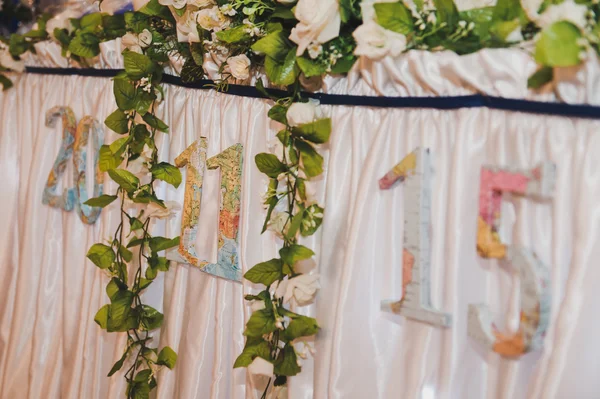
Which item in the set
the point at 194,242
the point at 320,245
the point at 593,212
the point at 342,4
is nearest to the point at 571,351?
the point at 593,212

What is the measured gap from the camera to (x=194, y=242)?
135 centimetres

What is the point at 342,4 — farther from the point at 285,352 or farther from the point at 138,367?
the point at 138,367

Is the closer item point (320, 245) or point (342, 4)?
point (342, 4)

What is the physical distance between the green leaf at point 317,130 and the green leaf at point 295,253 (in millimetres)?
197

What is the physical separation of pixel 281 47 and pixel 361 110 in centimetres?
18

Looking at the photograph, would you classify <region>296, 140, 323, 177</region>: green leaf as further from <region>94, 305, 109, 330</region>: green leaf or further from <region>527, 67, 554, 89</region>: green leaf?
<region>94, 305, 109, 330</region>: green leaf

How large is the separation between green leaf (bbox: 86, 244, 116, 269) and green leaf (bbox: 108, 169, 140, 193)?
0.17 metres

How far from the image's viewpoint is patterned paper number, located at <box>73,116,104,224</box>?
61.3 inches

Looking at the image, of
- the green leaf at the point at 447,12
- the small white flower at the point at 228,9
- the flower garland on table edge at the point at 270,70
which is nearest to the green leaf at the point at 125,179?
the flower garland on table edge at the point at 270,70

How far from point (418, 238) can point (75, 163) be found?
3.41ft

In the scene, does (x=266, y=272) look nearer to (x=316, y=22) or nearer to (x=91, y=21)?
(x=316, y=22)

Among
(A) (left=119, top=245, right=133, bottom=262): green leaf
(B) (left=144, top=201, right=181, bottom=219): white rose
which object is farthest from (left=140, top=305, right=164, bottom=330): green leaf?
(B) (left=144, top=201, right=181, bottom=219): white rose

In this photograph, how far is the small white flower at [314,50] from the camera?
1002 mm

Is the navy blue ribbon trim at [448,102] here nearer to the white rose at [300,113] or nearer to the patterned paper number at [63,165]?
the white rose at [300,113]
